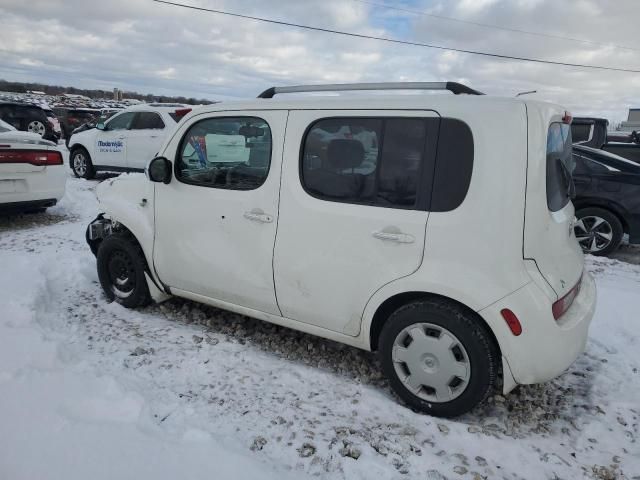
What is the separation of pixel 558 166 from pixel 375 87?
123cm

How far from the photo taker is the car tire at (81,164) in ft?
38.8

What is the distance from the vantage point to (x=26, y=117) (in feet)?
50.0

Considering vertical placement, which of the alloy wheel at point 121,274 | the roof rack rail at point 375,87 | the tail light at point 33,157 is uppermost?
the roof rack rail at point 375,87

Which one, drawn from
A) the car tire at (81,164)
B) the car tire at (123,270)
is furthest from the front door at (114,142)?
the car tire at (123,270)

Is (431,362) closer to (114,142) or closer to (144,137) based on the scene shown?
(144,137)

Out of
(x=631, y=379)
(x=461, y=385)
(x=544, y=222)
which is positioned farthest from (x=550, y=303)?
(x=631, y=379)

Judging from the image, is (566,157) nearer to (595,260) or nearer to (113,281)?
(113,281)

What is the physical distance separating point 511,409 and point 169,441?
2.06 metres

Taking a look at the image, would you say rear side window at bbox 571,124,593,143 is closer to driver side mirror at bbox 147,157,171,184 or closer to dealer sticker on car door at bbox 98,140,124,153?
driver side mirror at bbox 147,157,171,184

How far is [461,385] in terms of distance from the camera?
2.68 meters

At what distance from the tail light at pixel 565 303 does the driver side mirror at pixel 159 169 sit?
9.26ft

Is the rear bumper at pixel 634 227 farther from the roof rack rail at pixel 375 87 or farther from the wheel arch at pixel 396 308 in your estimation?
the wheel arch at pixel 396 308

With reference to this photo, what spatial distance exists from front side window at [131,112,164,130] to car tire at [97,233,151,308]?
7.07 meters

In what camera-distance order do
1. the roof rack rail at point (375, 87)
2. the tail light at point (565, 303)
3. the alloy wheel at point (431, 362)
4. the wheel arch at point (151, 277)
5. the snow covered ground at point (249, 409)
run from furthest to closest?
the wheel arch at point (151, 277)
the roof rack rail at point (375, 87)
the alloy wheel at point (431, 362)
the tail light at point (565, 303)
the snow covered ground at point (249, 409)
